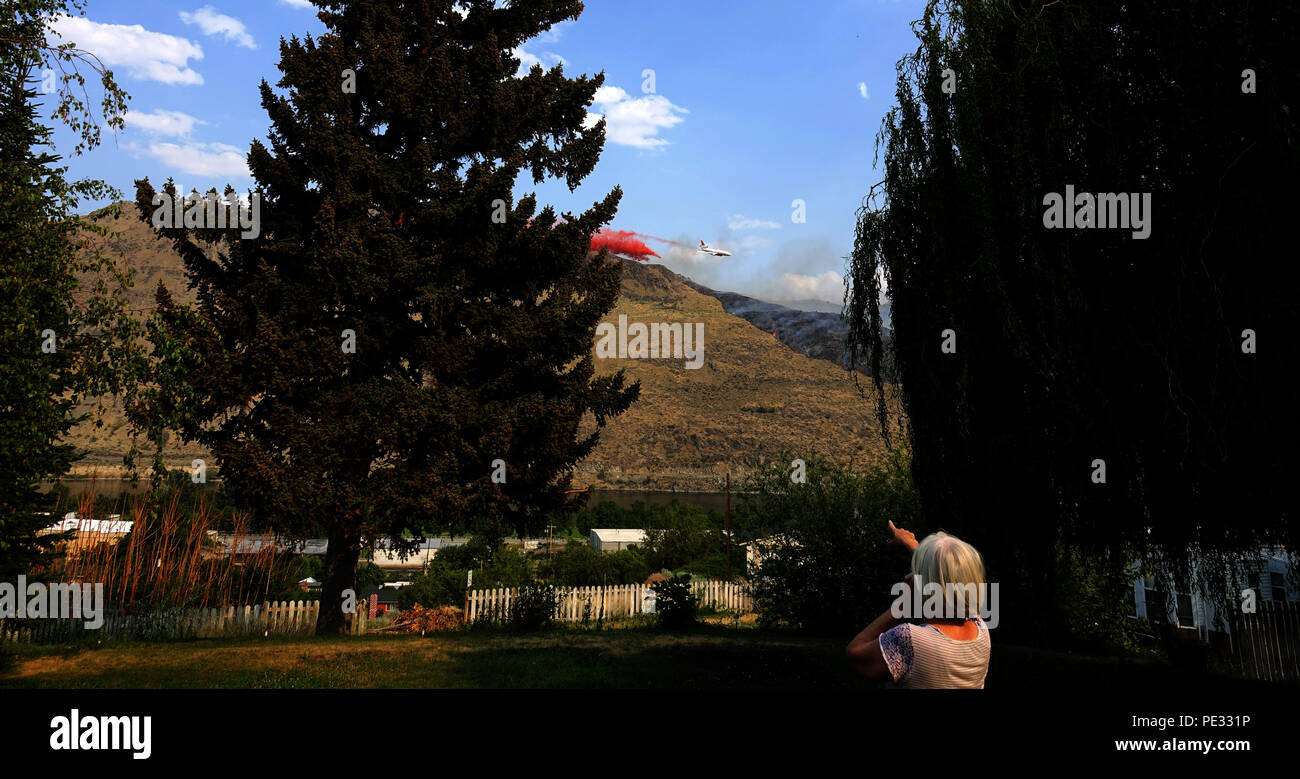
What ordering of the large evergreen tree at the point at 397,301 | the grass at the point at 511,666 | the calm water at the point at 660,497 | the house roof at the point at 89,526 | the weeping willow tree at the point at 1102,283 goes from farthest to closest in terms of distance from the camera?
the calm water at the point at 660,497
the house roof at the point at 89,526
the large evergreen tree at the point at 397,301
the grass at the point at 511,666
the weeping willow tree at the point at 1102,283

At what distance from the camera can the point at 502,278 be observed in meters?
18.3

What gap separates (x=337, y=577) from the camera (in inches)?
693

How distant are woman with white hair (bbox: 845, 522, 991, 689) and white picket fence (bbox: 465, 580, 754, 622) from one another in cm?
1756

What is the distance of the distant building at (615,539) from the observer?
62013 millimetres

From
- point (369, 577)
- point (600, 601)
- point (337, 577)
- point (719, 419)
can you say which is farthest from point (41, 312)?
point (719, 419)

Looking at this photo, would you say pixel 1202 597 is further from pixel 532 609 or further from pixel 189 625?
pixel 189 625

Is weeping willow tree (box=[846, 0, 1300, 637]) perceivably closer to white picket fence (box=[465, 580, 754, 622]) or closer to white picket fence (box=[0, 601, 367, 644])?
white picket fence (box=[465, 580, 754, 622])

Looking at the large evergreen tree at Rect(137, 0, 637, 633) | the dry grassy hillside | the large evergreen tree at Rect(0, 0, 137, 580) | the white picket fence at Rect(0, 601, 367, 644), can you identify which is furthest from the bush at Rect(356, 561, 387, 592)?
the large evergreen tree at Rect(0, 0, 137, 580)

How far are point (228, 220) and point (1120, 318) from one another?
57.2ft

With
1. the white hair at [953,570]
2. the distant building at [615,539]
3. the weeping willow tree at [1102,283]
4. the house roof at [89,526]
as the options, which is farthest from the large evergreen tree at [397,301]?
the distant building at [615,539]

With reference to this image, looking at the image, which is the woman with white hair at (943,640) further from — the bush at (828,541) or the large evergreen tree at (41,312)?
the bush at (828,541)

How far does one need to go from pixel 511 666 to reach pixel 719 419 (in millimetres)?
100215

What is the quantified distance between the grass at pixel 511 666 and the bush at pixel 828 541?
62.6 inches
